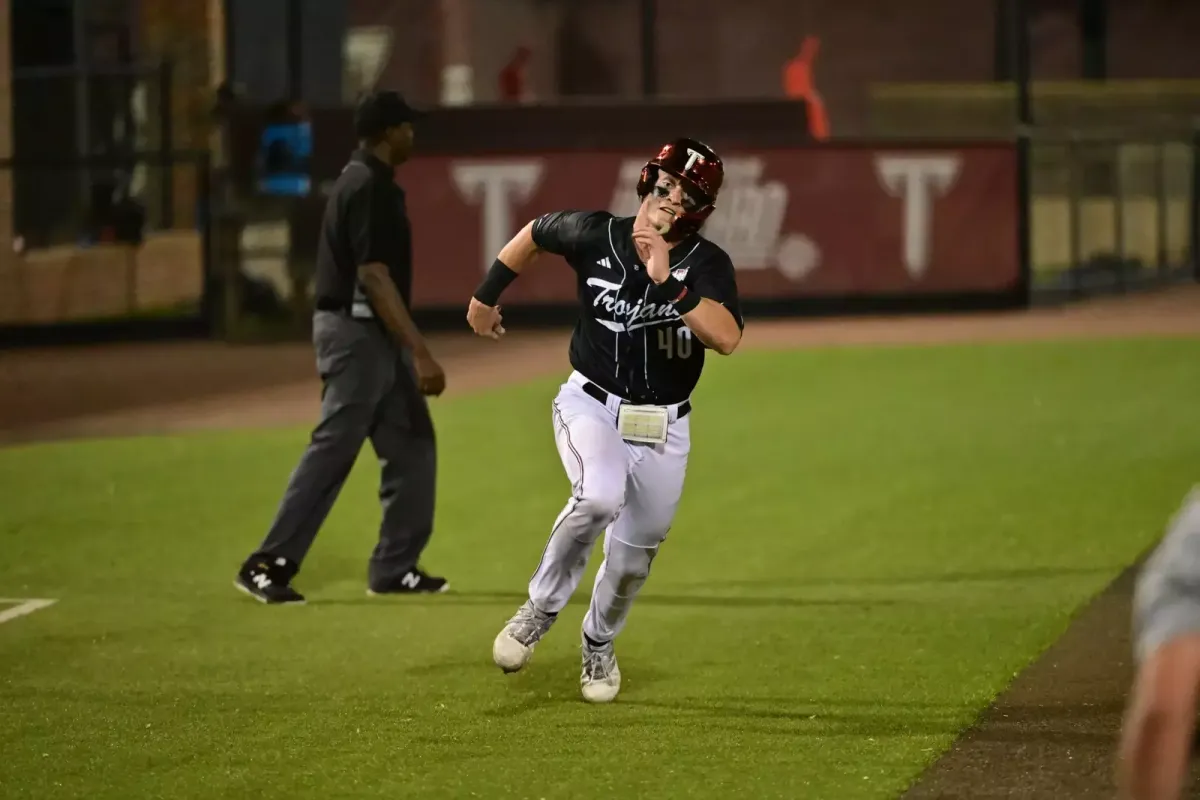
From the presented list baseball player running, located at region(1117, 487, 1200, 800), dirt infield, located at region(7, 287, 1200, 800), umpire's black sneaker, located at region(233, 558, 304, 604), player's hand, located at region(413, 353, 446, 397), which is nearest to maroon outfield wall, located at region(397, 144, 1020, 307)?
dirt infield, located at region(7, 287, 1200, 800)

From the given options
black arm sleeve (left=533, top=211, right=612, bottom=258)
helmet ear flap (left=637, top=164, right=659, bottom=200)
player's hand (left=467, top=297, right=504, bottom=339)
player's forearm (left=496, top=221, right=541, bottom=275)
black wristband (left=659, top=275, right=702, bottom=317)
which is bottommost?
player's hand (left=467, top=297, right=504, bottom=339)

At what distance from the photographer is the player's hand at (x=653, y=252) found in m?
6.34

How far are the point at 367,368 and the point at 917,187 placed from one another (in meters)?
13.7

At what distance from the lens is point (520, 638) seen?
6.87 m

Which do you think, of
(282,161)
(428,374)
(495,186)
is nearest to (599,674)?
(428,374)

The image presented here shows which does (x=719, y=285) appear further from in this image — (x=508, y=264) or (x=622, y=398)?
(x=508, y=264)

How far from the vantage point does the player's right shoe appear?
22.4 feet

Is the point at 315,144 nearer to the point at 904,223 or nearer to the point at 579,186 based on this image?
the point at 579,186

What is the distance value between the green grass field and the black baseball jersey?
1103 millimetres

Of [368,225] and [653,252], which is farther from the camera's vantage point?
[368,225]

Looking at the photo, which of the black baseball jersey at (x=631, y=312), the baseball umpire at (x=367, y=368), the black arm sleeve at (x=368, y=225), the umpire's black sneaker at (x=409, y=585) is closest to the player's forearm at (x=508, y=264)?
the black baseball jersey at (x=631, y=312)

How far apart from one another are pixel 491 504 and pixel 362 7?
986 inches

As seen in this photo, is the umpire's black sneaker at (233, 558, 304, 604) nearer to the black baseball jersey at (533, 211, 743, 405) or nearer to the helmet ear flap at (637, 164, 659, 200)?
the black baseball jersey at (533, 211, 743, 405)

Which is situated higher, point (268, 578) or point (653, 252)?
point (653, 252)
